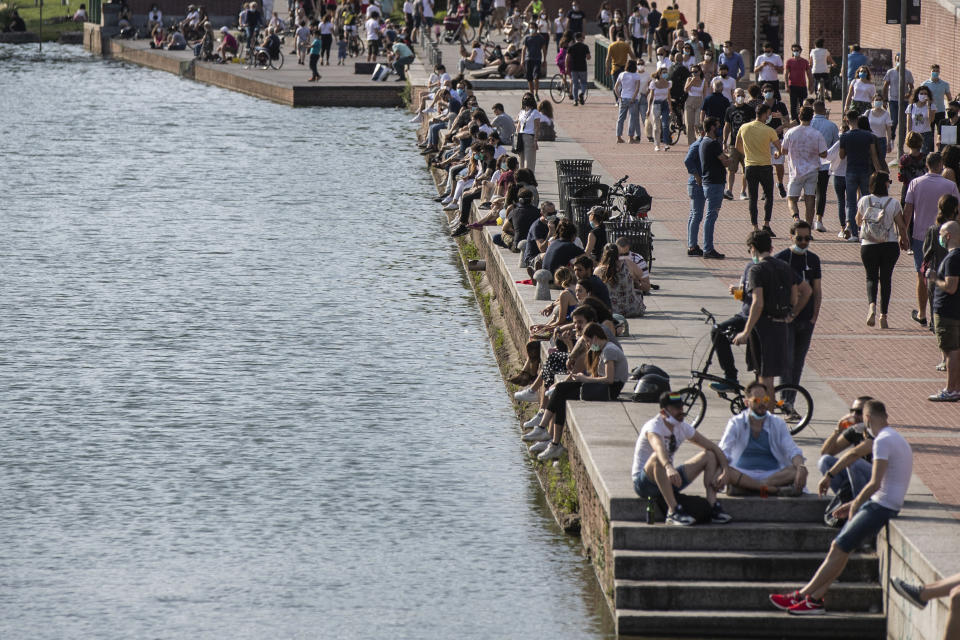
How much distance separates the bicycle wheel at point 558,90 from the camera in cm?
4234

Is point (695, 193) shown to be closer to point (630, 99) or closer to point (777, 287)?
point (777, 287)

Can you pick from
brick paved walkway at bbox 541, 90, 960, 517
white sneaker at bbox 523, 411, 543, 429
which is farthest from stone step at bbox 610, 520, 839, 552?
white sneaker at bbox 523, 411, 543, 429

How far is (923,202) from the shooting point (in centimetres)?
1612

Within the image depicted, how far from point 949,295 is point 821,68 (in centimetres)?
2361

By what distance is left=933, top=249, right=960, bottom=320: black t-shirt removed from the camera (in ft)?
45.1

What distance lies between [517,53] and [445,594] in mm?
36168

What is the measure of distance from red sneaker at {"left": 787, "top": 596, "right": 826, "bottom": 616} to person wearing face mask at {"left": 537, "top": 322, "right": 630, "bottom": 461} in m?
3.34

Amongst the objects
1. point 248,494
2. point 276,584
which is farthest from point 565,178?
point 276,584

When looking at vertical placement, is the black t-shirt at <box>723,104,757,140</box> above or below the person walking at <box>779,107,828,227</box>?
above

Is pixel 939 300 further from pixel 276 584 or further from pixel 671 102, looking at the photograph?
pixel 671 102

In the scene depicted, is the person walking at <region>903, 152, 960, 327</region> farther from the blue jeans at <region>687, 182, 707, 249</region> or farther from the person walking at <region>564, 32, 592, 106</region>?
the person walking at <region>564, 32, 592, 106</region>

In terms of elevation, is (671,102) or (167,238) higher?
(671,102)

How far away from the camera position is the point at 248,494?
14695mm

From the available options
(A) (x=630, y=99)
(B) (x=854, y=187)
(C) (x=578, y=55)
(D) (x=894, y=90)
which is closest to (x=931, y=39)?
(D) (x=894, y=90)
